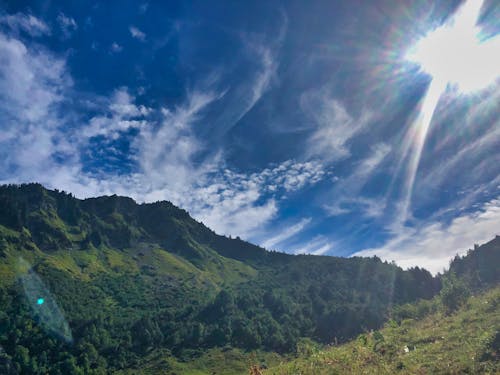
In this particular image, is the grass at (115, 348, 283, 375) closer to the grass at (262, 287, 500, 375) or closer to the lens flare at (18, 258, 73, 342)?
the lens flare at (18, 258, 73, 342)

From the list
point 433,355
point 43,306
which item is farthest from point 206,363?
point 433,355

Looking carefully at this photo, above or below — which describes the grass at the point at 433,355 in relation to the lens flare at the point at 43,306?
below

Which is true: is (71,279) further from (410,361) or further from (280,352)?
(410,361)

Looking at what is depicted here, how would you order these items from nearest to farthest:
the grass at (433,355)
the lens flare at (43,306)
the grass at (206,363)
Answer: the grass at (433,355)
the grass at (206,363)
the lens flare at (43,306)

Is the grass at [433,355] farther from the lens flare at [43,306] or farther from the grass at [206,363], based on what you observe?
the lens flare at [43,306]

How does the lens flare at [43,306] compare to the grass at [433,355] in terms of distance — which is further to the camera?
the lens flare at [43,306]

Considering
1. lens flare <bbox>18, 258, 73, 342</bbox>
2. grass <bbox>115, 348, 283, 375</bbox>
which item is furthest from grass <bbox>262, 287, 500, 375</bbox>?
A: lens flare <bbox>18, 258, 73, 342</bbox>

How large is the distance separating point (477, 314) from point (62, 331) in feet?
477

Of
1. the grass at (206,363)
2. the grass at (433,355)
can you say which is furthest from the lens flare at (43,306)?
the grass at (433,355)

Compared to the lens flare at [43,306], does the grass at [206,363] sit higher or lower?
lower

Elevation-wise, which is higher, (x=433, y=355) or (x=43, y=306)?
(x=43, y=306)

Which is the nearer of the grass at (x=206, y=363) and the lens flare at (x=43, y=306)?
the grass at (x=206, y=363)

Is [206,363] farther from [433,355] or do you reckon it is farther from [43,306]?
[433,355]

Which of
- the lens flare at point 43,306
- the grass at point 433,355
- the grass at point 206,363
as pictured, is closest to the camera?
the grass at point 433,355
